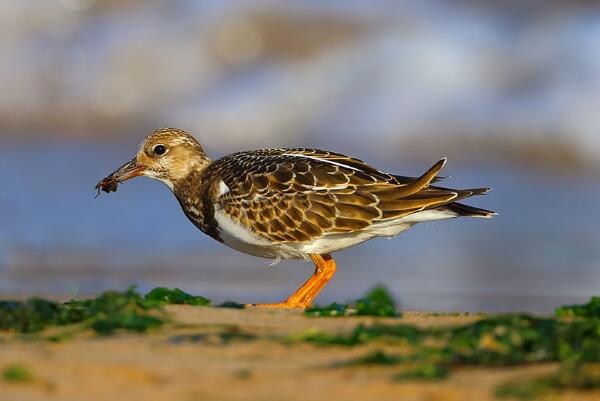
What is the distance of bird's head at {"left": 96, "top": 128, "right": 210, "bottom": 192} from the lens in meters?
8.50

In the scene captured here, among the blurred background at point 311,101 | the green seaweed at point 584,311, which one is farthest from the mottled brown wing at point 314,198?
the blurred background at point 311,101

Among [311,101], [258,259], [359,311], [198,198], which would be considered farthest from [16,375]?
[311,101]

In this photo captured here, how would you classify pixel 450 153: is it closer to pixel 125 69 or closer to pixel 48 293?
pixel 125 69

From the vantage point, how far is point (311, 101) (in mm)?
18812

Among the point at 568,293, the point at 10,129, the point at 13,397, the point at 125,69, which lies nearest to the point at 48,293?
the point at 568,293

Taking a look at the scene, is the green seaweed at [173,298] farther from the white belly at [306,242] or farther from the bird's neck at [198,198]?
the bird's neck at [198,198]

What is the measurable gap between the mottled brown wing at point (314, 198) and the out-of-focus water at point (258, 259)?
6.63 ft

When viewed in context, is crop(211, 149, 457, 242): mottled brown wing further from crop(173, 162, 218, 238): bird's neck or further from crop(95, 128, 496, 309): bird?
crop(173, 162, 218, 238): bird's neck

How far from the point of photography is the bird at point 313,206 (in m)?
7.55

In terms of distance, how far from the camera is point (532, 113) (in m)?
18.0

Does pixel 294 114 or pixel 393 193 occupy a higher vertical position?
pixel 294 114

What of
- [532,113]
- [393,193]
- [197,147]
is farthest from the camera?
[532,113]

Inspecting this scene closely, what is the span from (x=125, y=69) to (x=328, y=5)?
154 inches

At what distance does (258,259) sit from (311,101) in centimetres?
732
